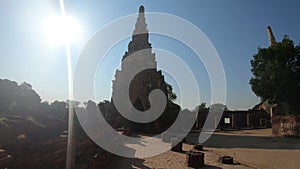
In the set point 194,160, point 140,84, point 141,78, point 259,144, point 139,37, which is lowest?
point 259,144

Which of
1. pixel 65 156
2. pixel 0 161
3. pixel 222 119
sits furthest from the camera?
pixel 222 119

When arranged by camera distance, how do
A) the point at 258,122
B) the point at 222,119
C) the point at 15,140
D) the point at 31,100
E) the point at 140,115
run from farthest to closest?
the point at 258,122 → the point at 222,119 → the point at 140,115 → the point at 31,100 → the point at 15,140

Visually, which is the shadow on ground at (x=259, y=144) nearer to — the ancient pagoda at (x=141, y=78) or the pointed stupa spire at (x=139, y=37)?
the ancient pagoda at (x=141, y=78)

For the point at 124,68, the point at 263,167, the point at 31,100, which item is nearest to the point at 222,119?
the point at 124,68

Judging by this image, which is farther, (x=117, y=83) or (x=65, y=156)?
(x=117, y=83)

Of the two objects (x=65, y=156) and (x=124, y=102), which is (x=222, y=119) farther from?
(x=65, y=156)

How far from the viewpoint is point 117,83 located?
92.1ft

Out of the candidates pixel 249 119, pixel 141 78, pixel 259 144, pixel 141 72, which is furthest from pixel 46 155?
pixel 249 119

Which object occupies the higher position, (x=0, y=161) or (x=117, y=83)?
(x=117, y=83)

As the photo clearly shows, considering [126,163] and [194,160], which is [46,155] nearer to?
[126,163]

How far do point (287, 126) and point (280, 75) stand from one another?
5939 millimetres

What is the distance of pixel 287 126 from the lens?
19.7 m

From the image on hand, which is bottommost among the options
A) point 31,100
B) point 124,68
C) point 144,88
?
point 31,100

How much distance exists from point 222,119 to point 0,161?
105ft
